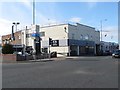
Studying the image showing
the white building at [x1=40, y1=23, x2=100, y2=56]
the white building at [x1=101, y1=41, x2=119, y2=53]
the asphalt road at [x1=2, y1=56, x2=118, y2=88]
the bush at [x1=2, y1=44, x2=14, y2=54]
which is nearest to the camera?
the asphalt road at [x1=2, y1=56, x2=118, y2=88]

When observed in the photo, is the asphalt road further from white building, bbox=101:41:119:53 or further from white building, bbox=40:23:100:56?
white building, bbox=101:41:119:53

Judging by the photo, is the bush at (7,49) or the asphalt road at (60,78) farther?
the bush at (7,49)

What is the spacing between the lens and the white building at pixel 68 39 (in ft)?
224

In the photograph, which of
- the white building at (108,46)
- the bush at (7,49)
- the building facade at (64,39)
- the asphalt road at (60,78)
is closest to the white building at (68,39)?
the building facade at (64,39)

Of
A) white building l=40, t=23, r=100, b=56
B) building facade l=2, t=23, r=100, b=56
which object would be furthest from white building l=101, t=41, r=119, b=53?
white building l=40, t=23, r=100, b=56

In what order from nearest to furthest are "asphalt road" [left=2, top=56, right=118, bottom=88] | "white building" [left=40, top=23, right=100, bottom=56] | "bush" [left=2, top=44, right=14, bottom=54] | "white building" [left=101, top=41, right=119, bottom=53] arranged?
"asphalt road" [left=2, top=56, right=118, bottom=88] < "bush" [left=2, top=44, right=14, bottom=54] < "white building" [left=40, top=23, right=100, bottom=56] < "white building" [left=101, top=41, right=119, bottom=53]

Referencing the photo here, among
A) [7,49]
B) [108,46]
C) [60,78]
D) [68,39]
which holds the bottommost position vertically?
[60,78]

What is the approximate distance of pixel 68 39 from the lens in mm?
67812

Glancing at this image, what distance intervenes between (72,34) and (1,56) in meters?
31.4

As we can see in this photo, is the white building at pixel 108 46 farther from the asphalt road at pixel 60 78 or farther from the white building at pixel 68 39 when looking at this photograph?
the asphalt road at pixel 60 78

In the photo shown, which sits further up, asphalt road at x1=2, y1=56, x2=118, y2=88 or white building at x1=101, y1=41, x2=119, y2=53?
white building at x1=101, y1=41, x2=119, y2=53

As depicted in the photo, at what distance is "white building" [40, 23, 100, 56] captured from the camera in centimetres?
6838

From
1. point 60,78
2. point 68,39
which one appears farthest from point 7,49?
point 60,78

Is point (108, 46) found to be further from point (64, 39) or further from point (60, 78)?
point (60, 78)
